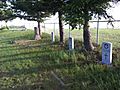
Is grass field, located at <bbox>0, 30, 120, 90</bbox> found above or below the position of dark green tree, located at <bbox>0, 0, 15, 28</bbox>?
below

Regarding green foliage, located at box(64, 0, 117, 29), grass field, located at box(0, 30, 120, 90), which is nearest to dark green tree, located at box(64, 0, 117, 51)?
green foliage, located at box(64, 0, 117, 29)

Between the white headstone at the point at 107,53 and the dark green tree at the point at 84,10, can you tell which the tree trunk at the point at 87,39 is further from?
the white headstone at the point at 107,53

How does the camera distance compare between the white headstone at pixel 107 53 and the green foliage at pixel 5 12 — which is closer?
the white headstone at pixel 107 53

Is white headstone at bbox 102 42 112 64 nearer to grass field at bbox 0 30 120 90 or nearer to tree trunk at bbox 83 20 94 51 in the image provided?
grass field at bbox 0 30 120 90

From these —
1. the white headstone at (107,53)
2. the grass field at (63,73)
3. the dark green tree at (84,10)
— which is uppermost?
the dark green tree at (84,10)

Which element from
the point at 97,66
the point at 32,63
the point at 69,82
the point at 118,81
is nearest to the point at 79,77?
the point at 69,82

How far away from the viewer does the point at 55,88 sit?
24.4 ft

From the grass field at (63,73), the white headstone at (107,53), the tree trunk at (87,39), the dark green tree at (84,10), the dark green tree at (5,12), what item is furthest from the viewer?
the dark green tree at (5,12)

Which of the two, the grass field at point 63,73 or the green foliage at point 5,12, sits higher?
the green foliage at point 5,12

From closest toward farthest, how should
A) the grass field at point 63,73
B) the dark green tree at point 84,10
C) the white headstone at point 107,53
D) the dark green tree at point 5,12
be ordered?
the grass field at point 63,73
the white headstone at point 107,53
the dark green tree at point 84,10
the dark green tree at point 5,12

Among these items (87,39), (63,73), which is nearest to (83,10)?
(87,39)

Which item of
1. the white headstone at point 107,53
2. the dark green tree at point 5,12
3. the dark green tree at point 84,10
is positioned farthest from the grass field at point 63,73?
the dark green tree at point 5,12

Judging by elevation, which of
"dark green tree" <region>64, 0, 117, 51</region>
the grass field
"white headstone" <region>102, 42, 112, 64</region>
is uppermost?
"dark green tree" <region>64, 0, 117, 51</region>

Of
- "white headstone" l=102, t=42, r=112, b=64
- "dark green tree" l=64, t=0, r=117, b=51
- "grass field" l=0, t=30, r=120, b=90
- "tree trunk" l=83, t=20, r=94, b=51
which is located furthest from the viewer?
"tree trunk" l=83, t=20, r=94, b=51
